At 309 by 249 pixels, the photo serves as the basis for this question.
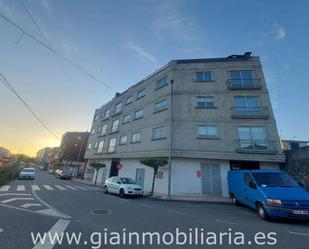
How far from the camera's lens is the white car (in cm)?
1409

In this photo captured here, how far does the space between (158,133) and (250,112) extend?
9404mm

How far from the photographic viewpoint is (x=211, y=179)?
53.4ft

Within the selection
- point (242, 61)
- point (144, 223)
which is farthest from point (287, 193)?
point (242, 61)

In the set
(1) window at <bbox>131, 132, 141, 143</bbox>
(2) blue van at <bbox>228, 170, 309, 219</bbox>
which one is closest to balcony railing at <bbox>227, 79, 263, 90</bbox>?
(2) blue van at <bbox>228, 170, 309, 219</bbox>

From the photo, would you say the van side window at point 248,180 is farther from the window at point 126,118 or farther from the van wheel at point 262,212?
the window at point 126,118

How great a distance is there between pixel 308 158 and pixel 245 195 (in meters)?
8.14

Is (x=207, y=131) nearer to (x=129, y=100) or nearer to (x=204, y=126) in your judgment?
(x=204, y=126)

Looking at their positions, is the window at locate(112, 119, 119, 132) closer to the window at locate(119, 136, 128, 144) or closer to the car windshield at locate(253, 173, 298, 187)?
the window at locate(119, 136, 128, 144)

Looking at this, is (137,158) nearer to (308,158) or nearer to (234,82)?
(234,82)

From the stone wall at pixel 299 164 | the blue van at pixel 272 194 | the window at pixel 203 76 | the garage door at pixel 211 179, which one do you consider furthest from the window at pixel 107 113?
the stone wall at pixel 299 164

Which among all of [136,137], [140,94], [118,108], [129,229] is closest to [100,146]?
[118,108]

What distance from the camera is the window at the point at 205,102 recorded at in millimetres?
18094

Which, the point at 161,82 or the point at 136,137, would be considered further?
the point at 136,137

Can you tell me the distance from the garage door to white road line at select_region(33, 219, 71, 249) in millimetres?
12577
